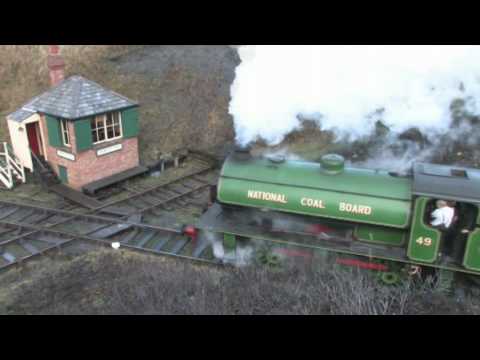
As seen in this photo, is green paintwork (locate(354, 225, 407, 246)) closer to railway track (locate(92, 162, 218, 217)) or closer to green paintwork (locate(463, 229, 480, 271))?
green paintwork (locate(463, 229, 480, 271))

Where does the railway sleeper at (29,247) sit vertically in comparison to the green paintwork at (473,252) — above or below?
below

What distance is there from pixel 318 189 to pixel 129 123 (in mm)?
7521

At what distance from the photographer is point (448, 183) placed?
7180 mm

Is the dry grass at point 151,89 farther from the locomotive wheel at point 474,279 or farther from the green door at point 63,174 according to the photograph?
the locomotive wheel at point 474,279

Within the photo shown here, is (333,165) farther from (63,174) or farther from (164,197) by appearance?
(63,174)

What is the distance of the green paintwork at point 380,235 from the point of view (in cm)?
784

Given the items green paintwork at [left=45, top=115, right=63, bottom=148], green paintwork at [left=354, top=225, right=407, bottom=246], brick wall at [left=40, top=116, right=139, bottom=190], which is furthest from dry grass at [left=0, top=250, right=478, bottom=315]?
green paintwork at [left=45, top=115, right=63, bottom=148]

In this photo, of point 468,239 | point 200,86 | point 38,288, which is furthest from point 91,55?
point 468,239

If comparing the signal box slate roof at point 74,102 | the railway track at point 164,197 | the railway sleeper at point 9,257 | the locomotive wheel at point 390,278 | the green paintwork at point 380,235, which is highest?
the signal box slate roof at point 74,102

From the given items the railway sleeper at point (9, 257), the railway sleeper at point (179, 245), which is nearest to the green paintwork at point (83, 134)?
the railway sleeper at point (9, 257)

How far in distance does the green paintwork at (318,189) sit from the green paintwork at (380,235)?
31 centimetres

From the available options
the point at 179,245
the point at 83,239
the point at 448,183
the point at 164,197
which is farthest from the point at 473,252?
the point at 164,197

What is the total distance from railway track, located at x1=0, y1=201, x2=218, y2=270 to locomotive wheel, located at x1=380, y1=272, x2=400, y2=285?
128 inches

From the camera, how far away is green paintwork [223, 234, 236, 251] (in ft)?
28.2
